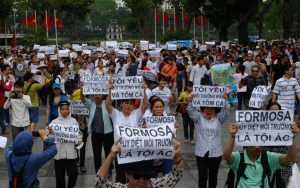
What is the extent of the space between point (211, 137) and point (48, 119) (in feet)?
11.7

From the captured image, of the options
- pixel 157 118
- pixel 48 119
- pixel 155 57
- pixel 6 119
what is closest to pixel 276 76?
pixel 155 57

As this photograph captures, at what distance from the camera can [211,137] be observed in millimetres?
7883

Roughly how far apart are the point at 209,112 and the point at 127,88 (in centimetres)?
142

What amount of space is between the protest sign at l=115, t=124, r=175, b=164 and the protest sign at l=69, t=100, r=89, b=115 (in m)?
5.12

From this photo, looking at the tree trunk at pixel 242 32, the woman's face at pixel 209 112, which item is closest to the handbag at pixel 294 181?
the woman's face at pixel 209 112

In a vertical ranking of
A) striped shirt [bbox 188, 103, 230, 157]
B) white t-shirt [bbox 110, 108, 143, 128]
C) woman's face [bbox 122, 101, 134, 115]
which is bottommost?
striped shirt [bbox 188, 103, 230, 157]

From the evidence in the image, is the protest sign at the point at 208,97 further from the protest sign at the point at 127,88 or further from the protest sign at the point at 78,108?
the protest sign at the point at 78,108

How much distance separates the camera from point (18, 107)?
38.2 ft

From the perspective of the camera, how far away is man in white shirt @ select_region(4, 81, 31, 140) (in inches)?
458

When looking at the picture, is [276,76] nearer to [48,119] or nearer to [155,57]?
[155,57]

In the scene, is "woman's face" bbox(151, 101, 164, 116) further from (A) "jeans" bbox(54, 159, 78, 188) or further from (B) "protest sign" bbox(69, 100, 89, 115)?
(B) "protest sign" bbox(69, 100, 89, 115)

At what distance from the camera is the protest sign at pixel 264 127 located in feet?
18.4

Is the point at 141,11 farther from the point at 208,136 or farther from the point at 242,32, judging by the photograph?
the point at 208,136

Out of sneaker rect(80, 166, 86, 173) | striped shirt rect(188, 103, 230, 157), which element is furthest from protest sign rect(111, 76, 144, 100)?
sneaker rect(80, 166, 86, 173)
